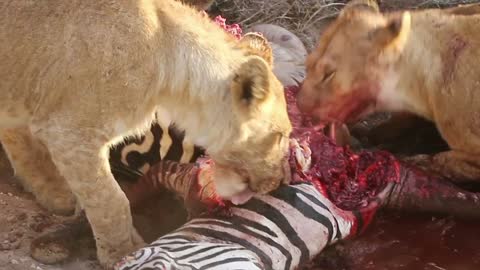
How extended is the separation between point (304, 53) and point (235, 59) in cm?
138

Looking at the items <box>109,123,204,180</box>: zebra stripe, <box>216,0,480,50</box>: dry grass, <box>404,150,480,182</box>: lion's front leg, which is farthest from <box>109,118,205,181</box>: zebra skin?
<box>216,0,480,50</box>: dry grass

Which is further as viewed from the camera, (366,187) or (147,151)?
(147,151)

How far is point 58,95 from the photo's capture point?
11.5 ft

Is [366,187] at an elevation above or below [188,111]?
below

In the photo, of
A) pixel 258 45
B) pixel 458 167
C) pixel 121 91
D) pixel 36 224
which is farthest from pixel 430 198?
pixel 36 224

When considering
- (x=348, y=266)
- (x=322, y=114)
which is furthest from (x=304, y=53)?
(x=348, y=266)

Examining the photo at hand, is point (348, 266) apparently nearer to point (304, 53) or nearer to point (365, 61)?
point (365, 61)

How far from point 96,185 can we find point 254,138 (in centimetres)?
63

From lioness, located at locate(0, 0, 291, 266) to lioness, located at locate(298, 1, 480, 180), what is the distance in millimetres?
557

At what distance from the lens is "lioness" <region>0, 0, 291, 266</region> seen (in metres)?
3.43

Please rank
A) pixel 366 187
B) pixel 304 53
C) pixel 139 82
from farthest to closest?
pixel 304 53, pixel 366 187, pixel 139 82

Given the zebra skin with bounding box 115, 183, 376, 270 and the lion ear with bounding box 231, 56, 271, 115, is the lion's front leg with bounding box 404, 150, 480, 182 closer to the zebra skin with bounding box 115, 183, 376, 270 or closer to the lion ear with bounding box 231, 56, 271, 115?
the zebra skin with bounding box 115, 183, 376, 270

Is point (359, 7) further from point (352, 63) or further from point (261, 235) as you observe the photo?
point (261, 235)

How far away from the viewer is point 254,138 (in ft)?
11.4
